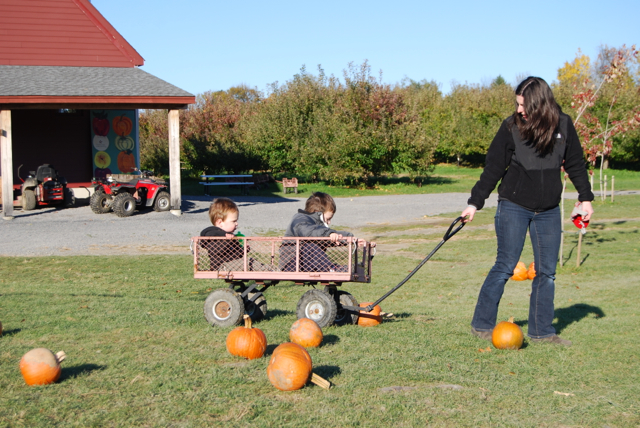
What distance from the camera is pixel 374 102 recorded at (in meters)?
30.2

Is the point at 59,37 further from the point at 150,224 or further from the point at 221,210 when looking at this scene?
the point at 221,210

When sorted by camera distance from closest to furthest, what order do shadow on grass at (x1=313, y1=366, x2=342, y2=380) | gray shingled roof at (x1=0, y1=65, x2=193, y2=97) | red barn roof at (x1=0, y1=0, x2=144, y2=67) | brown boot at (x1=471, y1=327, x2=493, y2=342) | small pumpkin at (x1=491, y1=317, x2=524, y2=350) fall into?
shadow on grass at (x1=313, y1=366, x2=342, y2=380) → small pumpkin at (x1=491, y1=317, x2=524, y2=350) → brown boot at (x1=471, y1=327, x2=493, y2=342) → gray shingled roof at (x1=0, y1=65, x2=193, y2=97) → red barn roof at (x1=0, y1=0, x2=144, y2=67)

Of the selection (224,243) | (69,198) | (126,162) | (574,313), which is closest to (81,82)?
(69,198)

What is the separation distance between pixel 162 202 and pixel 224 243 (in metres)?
13.6

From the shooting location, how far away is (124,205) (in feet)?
57.3

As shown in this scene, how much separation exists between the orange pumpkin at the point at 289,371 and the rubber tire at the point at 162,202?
1552 cm

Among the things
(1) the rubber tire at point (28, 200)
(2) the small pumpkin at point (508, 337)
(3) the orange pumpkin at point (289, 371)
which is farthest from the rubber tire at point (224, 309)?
(1) the rubber tire at point (28, 200)

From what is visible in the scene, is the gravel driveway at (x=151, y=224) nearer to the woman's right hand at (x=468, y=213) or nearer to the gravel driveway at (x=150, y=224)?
the gravel driveway at (x=150, y=224)

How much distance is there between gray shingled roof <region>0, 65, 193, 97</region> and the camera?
17.4 metres

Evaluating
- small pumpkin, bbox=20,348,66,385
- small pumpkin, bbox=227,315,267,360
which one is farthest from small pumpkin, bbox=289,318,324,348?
small pumpkin, bbox=20,348,66,385

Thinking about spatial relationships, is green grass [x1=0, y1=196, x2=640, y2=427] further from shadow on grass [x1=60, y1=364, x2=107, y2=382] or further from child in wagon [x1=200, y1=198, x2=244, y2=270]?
child in wagon [x1=200, y1=198, x2=244, y2=270]

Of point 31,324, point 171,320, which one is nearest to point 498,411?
point 171,320

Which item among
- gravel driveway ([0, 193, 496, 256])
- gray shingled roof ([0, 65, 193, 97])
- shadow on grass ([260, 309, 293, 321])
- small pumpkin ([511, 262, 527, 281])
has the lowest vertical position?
small pumpkin ([511, 262, 527, 281])

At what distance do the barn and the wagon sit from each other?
12905 mm
